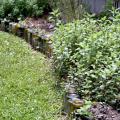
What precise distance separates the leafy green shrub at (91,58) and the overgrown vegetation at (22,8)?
270cm

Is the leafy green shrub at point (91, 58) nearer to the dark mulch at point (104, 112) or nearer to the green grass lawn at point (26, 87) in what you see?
the dark mulch at point (104, 112)

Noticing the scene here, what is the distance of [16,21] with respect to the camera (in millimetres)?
7766

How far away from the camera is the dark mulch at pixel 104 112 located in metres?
3.20

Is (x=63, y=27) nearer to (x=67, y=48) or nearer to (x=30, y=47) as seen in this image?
(x=67, y=48)

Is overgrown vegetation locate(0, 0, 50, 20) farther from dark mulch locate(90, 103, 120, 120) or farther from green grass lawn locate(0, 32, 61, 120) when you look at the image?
dark mulch locate(90, 103, 120, 120)

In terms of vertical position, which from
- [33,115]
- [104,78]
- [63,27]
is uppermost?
[63,27]

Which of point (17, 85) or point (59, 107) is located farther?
point (17, 85)

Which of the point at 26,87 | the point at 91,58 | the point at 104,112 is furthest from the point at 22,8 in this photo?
the point at 104,112

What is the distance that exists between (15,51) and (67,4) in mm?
1215

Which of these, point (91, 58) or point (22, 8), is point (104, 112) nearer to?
point (91, 58)

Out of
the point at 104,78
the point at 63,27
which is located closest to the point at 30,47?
the point at 63,27

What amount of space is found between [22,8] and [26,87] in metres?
3.44

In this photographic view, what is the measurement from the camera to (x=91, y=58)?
3969 millimetres

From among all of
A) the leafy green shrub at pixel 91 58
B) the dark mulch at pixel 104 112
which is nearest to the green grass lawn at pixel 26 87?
the leafy green shrub at pixel 91 58
